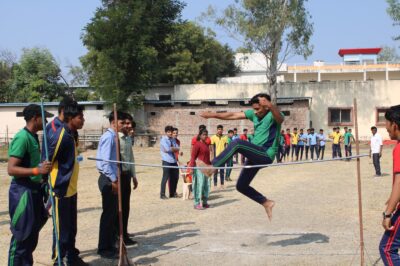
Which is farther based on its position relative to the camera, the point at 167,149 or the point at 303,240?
the point at 167,149

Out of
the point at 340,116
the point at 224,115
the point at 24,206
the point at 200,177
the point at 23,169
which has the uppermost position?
the point at 340,116

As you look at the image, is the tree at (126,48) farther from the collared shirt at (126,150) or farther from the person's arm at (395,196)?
the person's arm at (395,196)

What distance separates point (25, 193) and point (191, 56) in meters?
39.5

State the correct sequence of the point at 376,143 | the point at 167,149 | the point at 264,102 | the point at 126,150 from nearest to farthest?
the point at 264,102, the point at 126,150, the point at 167,149, the point at 376,143

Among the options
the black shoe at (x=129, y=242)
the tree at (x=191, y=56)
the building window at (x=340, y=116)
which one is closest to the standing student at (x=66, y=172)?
the black shoe at (x=129, y=242)

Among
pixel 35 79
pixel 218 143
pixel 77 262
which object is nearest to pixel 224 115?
pixel 77 262

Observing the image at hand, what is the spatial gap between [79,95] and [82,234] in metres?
39.2

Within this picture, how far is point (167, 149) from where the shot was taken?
1216cm

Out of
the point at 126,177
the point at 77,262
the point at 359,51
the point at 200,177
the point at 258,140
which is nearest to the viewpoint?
the point at 77,262

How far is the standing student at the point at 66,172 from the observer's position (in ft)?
18.9

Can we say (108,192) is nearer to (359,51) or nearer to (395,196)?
(395,196)

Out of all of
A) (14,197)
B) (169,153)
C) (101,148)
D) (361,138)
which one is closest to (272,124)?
(101,148)

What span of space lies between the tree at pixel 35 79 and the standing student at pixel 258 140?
3874cm

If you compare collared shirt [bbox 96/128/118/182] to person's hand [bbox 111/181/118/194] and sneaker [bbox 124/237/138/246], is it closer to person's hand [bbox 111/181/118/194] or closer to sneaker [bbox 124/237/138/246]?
person's hand [bbox 111/181/118/194]
